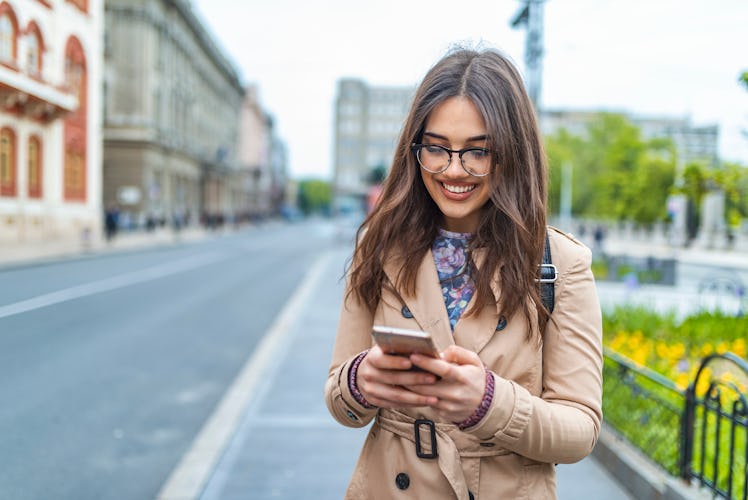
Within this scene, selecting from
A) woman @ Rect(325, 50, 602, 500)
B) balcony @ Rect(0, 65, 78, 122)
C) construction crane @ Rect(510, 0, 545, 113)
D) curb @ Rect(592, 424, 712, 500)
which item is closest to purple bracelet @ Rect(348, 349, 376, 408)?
woman @ Rect(325, 50, 602, 500)

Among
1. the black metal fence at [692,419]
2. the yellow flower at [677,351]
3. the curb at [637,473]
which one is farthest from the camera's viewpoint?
the yellow flower at [677,351]

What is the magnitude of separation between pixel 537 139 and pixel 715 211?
44.4m

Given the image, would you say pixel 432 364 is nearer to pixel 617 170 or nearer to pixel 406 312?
Answer: pixel 406 312

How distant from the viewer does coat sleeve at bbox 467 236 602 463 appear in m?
1.60

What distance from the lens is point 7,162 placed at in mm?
2676

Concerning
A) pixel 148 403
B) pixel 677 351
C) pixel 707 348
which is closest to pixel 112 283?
pixel 148 403

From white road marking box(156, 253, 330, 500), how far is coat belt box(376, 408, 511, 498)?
3.24 metres

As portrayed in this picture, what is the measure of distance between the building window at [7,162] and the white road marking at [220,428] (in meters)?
2.62

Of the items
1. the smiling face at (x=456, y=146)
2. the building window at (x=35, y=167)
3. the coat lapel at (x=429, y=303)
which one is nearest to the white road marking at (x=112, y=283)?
the building window at (x=35, y=167)

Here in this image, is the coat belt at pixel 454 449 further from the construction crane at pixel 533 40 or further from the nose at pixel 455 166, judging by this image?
the construction crane at pixel 533 40

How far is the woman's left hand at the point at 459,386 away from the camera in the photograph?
1505 mm

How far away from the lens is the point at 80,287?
5000mm

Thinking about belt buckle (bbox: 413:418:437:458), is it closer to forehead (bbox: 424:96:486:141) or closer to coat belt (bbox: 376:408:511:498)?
coat belt (bbox: 376:408:511:498)

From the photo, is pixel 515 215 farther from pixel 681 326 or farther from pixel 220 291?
pixel 220 291
